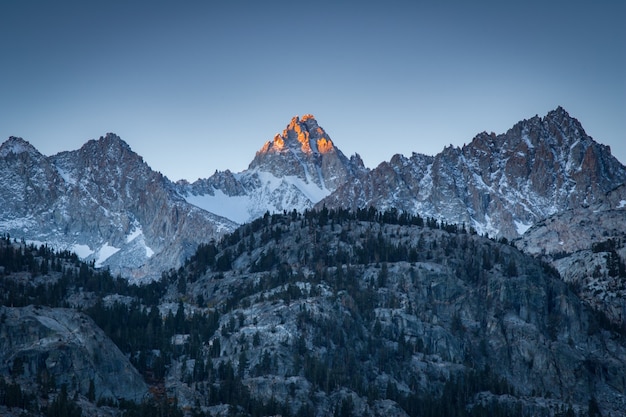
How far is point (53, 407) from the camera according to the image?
196 m

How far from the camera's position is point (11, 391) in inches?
7751

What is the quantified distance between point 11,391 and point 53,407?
358 inches
